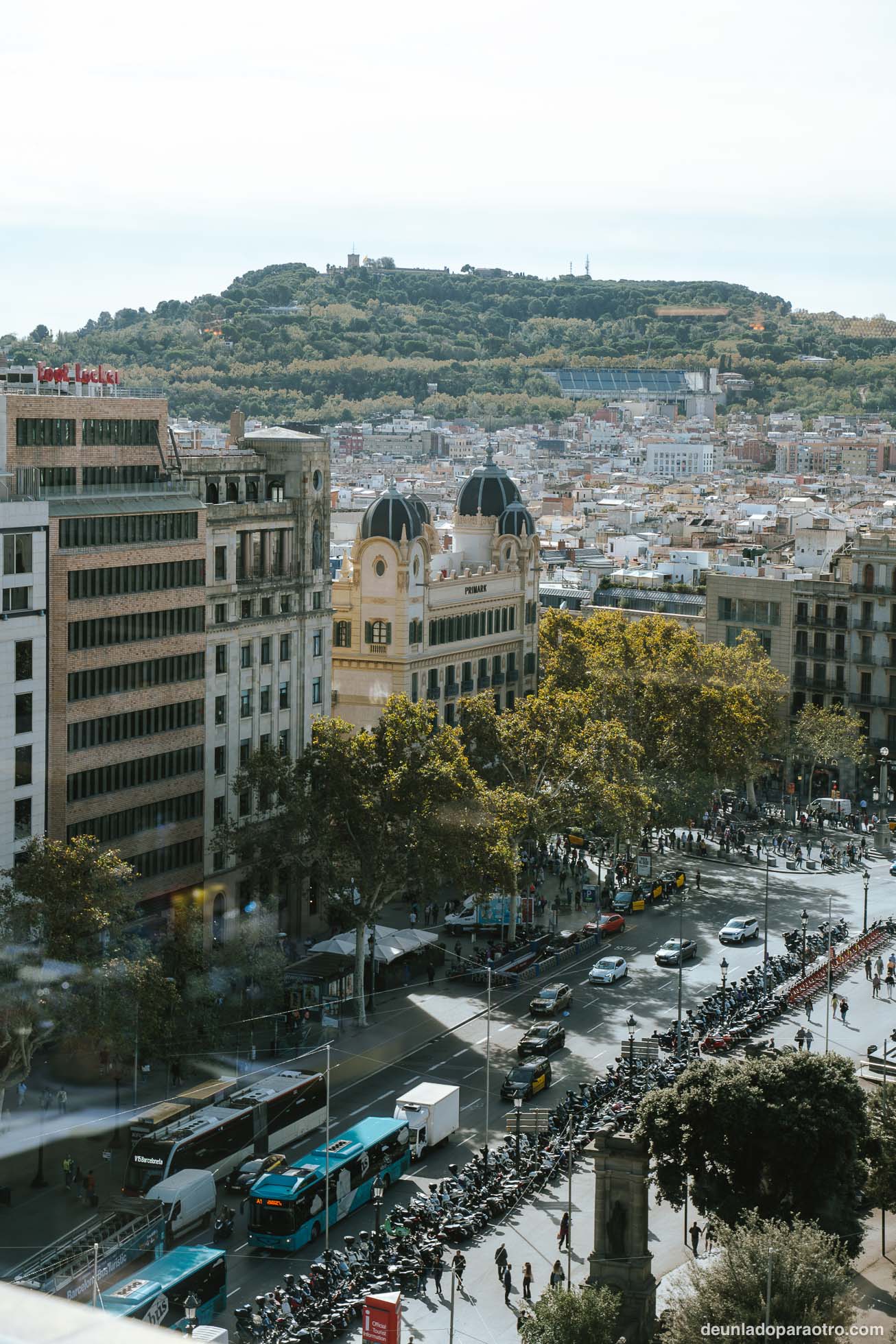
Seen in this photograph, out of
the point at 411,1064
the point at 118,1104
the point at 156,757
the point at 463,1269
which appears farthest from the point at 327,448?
the point at 463,1269

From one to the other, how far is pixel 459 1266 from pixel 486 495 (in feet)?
231

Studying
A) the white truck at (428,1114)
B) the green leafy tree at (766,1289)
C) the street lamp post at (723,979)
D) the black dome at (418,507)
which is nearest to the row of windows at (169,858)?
the white truck at (428,1114)

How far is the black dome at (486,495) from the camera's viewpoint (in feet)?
349

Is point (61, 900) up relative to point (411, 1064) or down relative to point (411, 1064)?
up

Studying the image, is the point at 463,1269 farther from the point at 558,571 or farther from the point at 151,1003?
the point at 558,571

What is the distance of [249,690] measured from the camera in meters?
71.8

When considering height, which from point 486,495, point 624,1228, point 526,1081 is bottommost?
point 526,1081

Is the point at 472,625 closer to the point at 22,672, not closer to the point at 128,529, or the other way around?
the point at 128,529

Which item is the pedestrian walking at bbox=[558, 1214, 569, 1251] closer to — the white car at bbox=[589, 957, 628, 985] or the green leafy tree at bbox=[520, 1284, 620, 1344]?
the green leafy tree at bbox=[520, 1284, 620, 1344]

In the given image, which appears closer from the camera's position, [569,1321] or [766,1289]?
[766,1289]

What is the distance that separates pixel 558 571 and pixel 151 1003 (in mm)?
97009

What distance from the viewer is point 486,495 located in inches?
4188

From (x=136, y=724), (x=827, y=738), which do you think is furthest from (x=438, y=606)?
(x=136, y=724)

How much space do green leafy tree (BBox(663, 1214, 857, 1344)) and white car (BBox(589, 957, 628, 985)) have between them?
34.3m
